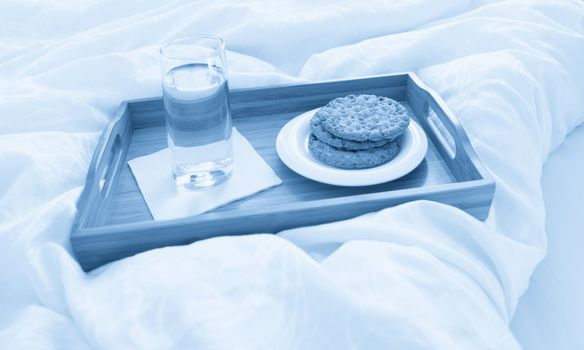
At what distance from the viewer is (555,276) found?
0.78 meters

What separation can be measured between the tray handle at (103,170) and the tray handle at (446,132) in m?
0.49

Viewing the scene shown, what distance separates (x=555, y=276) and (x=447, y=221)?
0.22 m

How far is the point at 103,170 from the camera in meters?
0.80

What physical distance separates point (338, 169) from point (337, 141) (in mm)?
42

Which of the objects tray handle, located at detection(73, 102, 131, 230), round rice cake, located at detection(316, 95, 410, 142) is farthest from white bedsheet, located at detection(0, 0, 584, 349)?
round rice cake, located at detection(316, 95, 410, 142)

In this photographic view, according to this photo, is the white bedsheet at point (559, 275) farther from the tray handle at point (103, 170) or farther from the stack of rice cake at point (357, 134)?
the tray handle at point (103, 170)

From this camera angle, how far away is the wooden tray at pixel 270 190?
2.25 ft

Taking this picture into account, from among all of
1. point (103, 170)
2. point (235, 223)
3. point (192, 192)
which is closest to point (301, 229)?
point (235, 223)

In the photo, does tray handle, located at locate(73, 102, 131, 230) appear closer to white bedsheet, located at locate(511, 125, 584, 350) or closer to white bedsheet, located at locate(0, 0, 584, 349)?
white bedsheet, located at locate(0, 0, 584, 349)

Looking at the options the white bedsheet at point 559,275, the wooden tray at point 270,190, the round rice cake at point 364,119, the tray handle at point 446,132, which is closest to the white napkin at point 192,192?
the wooden tray at point 270,190

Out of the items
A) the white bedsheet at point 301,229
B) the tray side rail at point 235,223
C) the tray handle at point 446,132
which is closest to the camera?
the white bedsheet at point 301,229

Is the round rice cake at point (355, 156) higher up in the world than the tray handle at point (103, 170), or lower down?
lower down

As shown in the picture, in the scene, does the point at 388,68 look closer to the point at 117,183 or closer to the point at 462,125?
the point at 462,125

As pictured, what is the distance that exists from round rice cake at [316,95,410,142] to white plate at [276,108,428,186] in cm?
4
